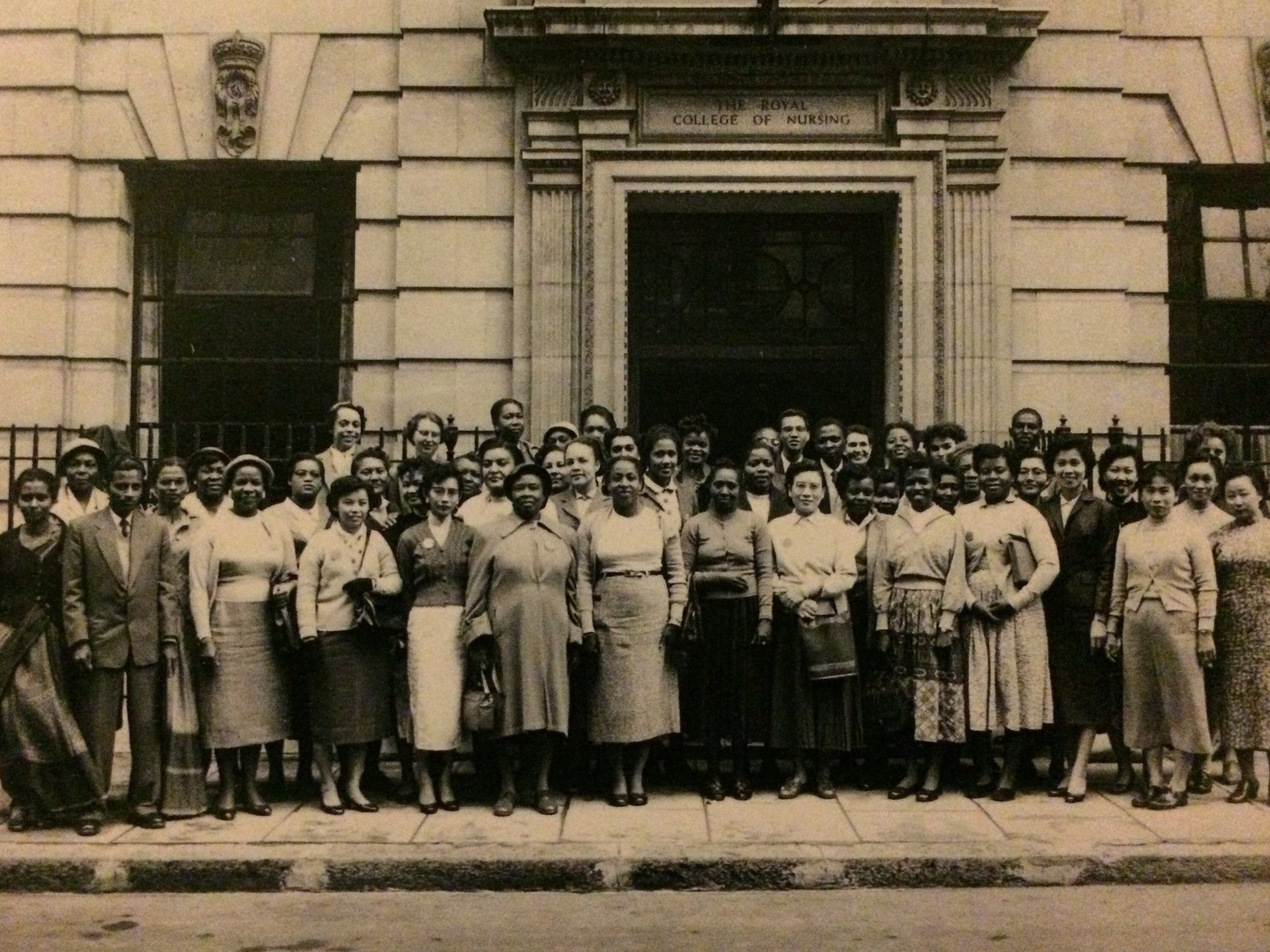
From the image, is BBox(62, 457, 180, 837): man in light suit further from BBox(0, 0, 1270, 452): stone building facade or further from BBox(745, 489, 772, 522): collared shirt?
BBox(0, 0, 1270, 452): stone building facade

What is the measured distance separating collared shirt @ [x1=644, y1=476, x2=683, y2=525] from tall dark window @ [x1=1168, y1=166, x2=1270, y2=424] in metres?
5.79

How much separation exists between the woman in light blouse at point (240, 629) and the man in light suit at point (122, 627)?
21cm

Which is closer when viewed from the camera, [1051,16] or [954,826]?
[954,826]

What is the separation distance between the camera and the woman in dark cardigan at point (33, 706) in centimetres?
685

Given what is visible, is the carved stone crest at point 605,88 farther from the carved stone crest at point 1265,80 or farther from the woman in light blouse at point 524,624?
the carved stone crest at point 1265,80

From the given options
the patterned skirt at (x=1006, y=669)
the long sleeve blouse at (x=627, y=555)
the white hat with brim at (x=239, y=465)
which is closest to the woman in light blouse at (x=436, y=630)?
the long sleeve blouse at (x=627, y=555)

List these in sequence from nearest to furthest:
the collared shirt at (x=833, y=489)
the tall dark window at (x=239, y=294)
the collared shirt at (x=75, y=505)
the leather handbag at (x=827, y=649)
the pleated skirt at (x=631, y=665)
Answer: the pleated skirt at (x=631, y=665) < the leather handbag at (x=827, y=649) < the collared shirt at (x=75, y=505) < the collared shirt at (x=833, y=489) < the tall dark window at (x=239, y=294)

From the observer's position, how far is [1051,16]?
10836mm

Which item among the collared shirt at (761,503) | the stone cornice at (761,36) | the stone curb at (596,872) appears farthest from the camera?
the stone cornice at (761,36)

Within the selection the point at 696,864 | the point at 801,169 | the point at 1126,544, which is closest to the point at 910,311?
the point at 801,169

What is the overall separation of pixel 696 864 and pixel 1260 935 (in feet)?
8.22

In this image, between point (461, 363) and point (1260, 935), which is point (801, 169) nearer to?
point (461, 363)

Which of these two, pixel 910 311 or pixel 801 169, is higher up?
pixel 801 169

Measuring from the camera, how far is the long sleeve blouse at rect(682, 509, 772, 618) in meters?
7.57
